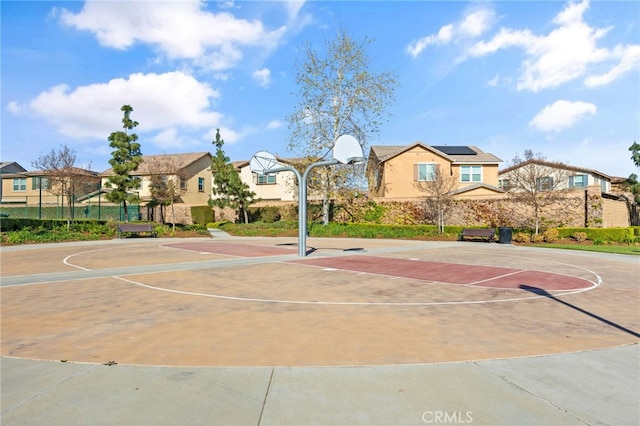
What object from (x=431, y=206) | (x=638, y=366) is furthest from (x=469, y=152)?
(x=638, y=366)

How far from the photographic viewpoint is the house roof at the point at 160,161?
46.3m

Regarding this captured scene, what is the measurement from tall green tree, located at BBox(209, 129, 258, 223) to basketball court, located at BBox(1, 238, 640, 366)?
25967 mm

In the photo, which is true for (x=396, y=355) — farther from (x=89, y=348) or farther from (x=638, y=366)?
(x=89, y=348)

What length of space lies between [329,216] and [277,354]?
34.7 metres

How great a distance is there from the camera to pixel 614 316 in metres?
7.62

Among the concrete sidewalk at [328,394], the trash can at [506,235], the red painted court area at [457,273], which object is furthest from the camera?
the trash can at [506,235]

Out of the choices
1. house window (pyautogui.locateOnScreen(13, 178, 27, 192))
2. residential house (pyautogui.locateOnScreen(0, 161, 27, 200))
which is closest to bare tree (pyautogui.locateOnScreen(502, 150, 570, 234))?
house window (pyautogui.locateOnScreen(13, 178, 27, 192))

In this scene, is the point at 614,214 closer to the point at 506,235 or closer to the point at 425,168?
the point at 506,235

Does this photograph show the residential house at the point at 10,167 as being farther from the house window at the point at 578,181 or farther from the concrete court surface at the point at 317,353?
the house window at the point at 578,181

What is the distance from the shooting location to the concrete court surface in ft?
12.2

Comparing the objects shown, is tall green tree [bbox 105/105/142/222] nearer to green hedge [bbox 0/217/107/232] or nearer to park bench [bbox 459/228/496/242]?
green hedge [bbox 0/217/107/232]

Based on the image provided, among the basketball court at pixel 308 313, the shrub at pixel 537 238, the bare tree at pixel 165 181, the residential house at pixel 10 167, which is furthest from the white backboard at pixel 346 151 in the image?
the residential house at pixel 10 167

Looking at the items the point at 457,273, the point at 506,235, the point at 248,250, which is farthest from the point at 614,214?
the point at 248,250

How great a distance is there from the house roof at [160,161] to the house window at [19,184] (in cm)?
1260
